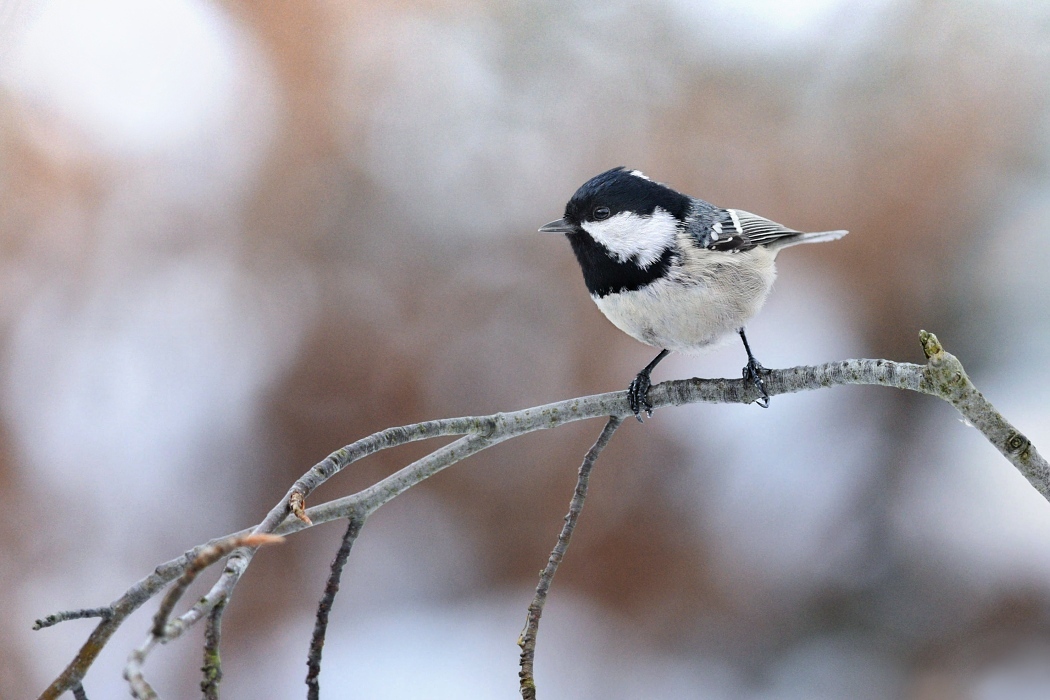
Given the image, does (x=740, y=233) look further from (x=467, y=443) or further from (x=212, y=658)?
(x=212, y=658)

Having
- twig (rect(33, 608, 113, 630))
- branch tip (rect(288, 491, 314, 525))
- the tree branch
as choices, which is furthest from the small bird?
twig (rect(33, 608, 113, 630))

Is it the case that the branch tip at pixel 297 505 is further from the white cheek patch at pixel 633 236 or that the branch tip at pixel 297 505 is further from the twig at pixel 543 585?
the white cheek patch at pixel 633 236

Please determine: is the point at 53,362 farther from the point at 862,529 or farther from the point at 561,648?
the point at 862,529

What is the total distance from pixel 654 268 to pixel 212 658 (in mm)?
739

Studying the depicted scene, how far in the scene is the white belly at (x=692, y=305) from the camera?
3.41ft

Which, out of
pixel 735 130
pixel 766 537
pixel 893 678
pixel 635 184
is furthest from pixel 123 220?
pixel 893 678

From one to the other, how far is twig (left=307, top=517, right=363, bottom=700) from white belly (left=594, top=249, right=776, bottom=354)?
529 mm

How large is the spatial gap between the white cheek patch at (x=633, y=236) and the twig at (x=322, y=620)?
554mm

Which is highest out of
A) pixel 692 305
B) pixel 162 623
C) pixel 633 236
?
pixel 633 236

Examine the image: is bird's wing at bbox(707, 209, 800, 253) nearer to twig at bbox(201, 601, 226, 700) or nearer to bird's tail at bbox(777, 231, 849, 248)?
bird's tail at bbox(777, 231, 849, 248)

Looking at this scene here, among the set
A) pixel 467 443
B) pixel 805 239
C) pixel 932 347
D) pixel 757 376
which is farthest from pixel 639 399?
pixel 805 239

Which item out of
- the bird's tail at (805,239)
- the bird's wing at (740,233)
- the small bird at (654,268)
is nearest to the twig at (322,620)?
the small bird at (654,268)

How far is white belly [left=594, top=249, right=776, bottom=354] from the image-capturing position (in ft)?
3.41

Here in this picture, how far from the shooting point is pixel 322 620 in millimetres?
607
